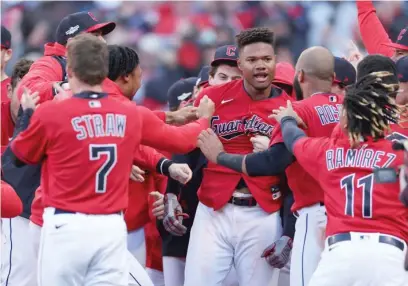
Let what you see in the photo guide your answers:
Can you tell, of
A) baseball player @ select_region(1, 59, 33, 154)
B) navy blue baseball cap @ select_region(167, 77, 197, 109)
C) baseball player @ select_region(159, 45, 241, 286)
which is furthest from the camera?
navy blue baseball cap @ select_region(167, 77, 197, 109)

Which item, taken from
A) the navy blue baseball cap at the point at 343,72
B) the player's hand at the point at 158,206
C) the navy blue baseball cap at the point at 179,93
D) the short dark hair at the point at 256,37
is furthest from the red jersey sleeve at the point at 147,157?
the navy blue baseball cap at the point at 179,93

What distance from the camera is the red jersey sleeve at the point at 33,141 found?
5.45 metres

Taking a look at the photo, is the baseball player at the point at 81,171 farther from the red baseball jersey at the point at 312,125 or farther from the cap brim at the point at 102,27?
the cap brim at the point at 102,27

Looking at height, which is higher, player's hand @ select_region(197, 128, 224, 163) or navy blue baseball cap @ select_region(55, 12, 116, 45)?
navy blue baseball cap @ select_region(55, 12, 116, 45)

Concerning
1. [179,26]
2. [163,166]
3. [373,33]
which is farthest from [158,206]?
[179,26]

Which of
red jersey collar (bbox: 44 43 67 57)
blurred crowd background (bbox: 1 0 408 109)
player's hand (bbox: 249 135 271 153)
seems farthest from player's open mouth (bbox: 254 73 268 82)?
blurred crowd background (bbox: 1 0 408 109)

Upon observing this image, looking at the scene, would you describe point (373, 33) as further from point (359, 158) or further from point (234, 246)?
point (359, 158)

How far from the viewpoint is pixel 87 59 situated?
551cm

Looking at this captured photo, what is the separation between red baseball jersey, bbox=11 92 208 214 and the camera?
17.9ft

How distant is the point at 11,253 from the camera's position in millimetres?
6777

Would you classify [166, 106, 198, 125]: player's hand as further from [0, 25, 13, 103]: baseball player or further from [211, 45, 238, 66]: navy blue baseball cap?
→ [0, 25, 13, 103]: baseball player

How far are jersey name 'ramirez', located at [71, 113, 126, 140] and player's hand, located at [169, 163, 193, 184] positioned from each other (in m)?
0.97

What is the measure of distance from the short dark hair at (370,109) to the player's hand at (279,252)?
128cm

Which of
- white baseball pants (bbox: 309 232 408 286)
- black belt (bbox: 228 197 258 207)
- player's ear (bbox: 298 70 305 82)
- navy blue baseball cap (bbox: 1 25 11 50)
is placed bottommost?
black belt (bbox: 228 197 258 207)
